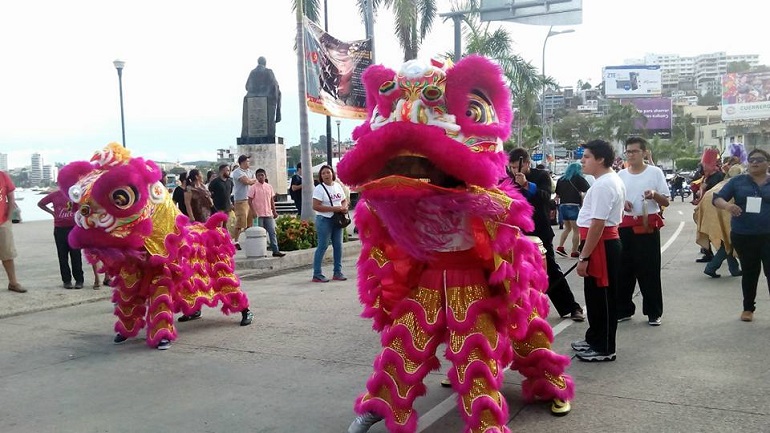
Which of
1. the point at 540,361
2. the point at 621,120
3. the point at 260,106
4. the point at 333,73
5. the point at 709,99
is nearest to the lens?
the point at 540,361

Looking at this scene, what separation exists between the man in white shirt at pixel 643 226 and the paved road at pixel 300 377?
37 centimetres

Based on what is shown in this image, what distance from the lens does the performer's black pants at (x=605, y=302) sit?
5039 millimetres

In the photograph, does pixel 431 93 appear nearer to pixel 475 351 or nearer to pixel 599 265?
pixel 475 351

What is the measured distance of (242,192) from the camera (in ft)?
40.0

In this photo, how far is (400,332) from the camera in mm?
3604

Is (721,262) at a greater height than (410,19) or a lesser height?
lesser

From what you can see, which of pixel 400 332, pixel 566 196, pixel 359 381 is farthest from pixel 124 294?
pixel 566 196

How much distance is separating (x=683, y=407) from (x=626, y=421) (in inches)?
18.3

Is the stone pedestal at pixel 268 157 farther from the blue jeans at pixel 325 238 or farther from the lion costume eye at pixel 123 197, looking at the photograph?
the lion costume eye at pixel 123 197

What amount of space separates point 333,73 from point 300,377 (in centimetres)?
1009

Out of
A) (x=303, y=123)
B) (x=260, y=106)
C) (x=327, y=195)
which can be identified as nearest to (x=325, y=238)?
(x=327, y=195)

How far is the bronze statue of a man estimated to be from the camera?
17.5 metres

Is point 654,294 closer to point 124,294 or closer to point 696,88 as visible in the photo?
point 124,294

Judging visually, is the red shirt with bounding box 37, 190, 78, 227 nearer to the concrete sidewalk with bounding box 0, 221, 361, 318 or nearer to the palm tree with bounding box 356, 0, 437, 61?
the concrete sidewalk with bounding box 0, 221, 361, 318
